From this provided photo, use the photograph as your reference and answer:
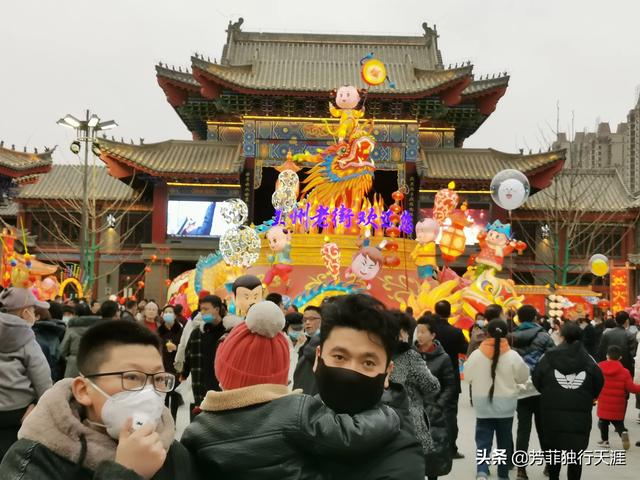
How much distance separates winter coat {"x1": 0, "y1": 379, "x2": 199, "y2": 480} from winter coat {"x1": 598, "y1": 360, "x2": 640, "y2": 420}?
6.63 m

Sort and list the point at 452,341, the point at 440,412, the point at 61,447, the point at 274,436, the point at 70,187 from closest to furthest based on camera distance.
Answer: the point at 61,447 → the point at 274,436 → the point at 440,412 → the point at 452,341 → the point at 70,187

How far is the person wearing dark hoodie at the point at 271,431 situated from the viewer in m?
1.97

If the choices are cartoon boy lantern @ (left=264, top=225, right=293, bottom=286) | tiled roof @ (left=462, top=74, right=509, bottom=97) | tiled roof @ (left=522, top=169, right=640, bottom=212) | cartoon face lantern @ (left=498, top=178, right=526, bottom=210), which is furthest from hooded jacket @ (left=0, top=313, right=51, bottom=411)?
tiled roof @ (left=522, top=169, right=640, bottom=212)

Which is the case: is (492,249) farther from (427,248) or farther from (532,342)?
(532,342)

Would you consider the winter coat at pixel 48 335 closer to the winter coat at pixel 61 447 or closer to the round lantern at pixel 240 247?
the winter coat at pixel 61 447

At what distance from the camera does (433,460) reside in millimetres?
4770

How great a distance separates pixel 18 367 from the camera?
455 centimetres

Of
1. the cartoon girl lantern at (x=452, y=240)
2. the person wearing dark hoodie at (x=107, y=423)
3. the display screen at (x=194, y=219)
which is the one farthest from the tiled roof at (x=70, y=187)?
the person wearing dark hoodie at (x=107, y=423)

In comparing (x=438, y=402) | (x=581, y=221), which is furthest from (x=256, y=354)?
(x=581, y=221)

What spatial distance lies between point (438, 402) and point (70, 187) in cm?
2821

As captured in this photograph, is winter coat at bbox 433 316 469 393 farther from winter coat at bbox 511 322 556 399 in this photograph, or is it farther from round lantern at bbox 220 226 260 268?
round lantern at bbox 220 226 260 268

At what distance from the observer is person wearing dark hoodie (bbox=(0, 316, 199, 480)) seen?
1.68 m

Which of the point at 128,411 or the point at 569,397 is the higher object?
the point at 128,411

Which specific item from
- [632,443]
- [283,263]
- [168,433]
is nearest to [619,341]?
[632,443]
